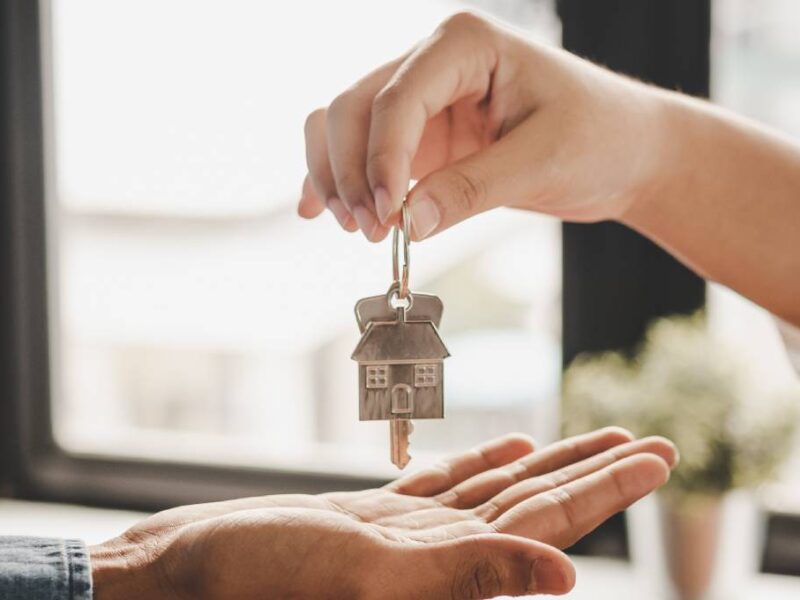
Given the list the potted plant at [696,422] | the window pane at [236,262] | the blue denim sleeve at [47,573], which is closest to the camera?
the blue denim sleeve at [47,573]

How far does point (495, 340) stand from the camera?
77.4 inches

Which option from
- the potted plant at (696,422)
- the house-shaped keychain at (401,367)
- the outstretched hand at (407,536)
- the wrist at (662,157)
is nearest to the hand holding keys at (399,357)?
the house-shaped keychain at (401,367)

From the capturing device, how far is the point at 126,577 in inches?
41.4

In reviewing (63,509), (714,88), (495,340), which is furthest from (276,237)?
(714,88)

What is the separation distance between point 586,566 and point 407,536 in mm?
888

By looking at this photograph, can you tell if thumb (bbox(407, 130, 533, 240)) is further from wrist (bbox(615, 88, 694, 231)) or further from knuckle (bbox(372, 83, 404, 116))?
wrist (bbox(615, 88, 694, 231))

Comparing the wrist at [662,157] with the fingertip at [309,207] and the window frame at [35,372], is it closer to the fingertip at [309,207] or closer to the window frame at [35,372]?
the fingertip at [309,207]

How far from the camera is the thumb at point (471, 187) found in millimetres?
970

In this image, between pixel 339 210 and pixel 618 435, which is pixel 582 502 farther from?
pixel 339 210

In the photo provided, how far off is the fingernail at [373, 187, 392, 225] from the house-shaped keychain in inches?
3.4

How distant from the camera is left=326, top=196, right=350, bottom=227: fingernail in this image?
1.05 m

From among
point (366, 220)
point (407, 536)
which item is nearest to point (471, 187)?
point (366, 220)

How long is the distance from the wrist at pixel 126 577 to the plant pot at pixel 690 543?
0.80 metres

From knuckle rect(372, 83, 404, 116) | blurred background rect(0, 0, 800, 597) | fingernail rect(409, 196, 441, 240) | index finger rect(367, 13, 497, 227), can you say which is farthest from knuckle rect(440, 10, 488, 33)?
blurred background rect(0, 0, 800, 597)
